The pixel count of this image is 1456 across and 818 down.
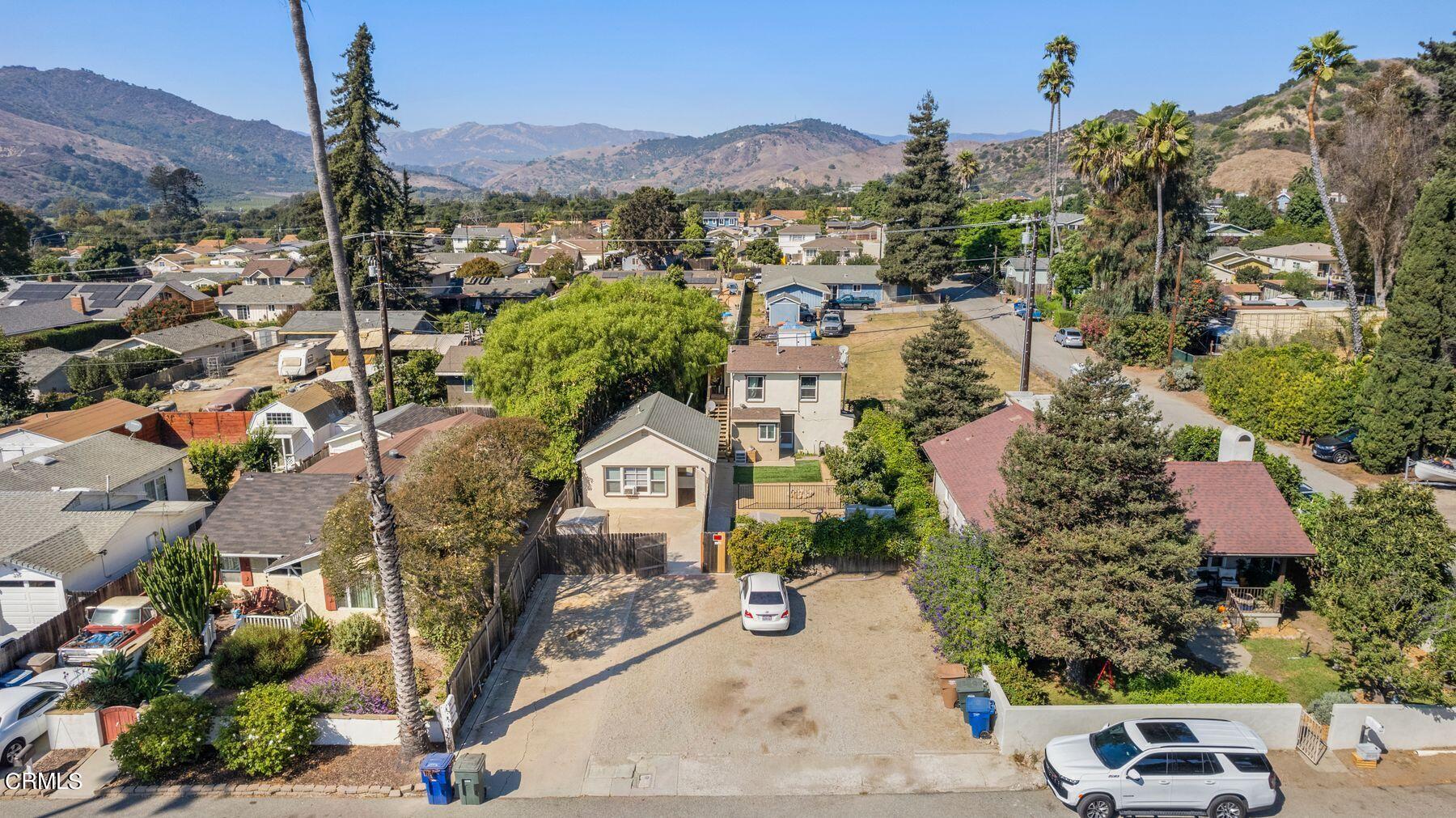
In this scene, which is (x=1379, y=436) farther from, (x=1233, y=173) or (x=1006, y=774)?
(x=1233, y=173)

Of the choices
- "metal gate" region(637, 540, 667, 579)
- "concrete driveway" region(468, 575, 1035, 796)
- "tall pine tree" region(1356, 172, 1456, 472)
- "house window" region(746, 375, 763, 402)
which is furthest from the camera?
"house window" region(746, 375, 763, 402)

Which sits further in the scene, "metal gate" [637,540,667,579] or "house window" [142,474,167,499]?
"house window" [142,474,167,499]

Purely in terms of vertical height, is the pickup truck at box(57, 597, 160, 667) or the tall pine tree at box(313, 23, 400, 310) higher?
the tall pine tree at box(313, 23, 400, 310)

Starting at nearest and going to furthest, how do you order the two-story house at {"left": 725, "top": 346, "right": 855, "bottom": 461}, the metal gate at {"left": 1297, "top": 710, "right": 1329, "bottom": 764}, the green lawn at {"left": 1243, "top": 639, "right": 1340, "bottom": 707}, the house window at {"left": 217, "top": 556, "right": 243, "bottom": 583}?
the metal gate at {"left": 1297, "top": 710, "right": 1329, "bottom": 764} < the green lawn at {"left": 1243, "top": 639, "right": 1340, "bottom": 707} < the house window at {"left": 217, "top": 556, "right": 243, "bottom": 583} < the two-story house at {"left": 725, "top": 346, "right": 855, "bottom": 461}

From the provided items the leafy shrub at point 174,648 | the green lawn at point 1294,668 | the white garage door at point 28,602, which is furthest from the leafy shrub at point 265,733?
the green lawn at point 1294,668

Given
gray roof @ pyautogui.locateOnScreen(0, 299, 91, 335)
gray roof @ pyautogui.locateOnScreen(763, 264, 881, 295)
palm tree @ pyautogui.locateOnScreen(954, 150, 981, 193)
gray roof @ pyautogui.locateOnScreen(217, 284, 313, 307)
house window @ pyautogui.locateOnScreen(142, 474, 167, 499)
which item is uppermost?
palm tree @ pyautogui.locateOnScreen(954, 150, 981, 193)

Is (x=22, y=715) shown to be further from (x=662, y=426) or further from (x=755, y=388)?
(x=755, y=388)

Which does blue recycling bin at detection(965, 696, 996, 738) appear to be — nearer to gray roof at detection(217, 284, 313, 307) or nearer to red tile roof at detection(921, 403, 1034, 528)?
red tile roof at detection(921, 403, 1034, 528)

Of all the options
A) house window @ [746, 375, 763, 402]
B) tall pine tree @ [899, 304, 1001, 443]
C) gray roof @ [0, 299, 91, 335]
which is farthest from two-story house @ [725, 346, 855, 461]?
gray roof @ [0, 299, 91, 335]
